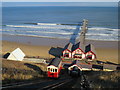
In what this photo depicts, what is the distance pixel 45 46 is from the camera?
37.0 m

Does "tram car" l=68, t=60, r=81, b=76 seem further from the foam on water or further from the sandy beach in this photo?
the foam on water

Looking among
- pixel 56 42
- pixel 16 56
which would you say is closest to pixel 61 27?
pixel 56 42

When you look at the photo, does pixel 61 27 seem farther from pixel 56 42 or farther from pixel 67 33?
pixel 56 42

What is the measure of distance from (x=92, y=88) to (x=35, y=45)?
29.3 metres

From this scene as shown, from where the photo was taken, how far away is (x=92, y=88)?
395 inches

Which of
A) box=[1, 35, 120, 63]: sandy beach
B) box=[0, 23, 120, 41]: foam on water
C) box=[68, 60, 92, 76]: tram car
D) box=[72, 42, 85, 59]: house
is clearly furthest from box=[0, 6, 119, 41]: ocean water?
box=[68, 60, 92, 76]: tram car

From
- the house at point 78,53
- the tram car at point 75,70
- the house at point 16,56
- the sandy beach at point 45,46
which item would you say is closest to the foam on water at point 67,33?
the sandy beach at point 45,46

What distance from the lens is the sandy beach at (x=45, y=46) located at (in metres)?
31.3

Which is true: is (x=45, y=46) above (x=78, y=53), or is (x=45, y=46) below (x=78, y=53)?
above

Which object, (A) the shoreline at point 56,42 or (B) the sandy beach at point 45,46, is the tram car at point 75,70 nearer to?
(B) the sandy beach at point 45,46

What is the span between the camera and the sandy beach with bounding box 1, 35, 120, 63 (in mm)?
31280

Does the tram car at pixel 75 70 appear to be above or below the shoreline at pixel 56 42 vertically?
below

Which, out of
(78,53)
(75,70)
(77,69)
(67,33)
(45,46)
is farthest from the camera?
(67,33)

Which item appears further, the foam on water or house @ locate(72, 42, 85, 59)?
the foam on water
